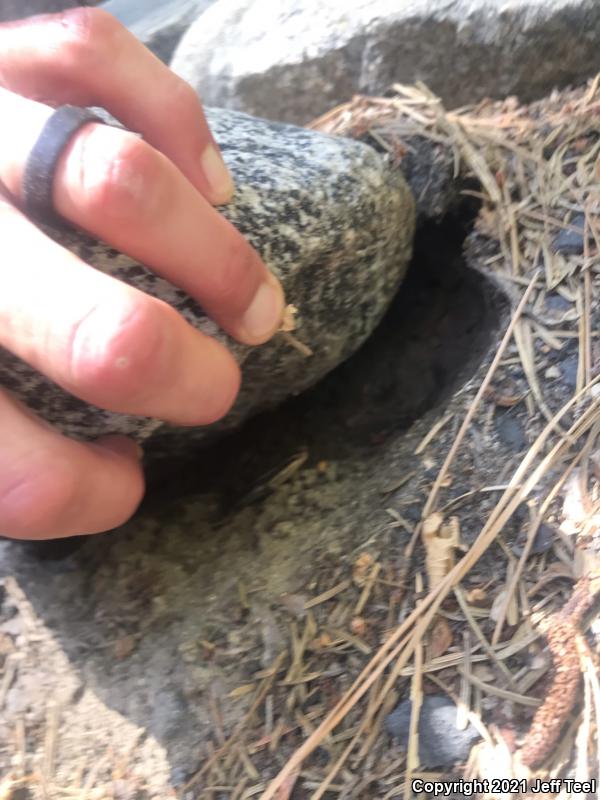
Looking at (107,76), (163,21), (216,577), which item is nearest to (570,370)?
(216,577)

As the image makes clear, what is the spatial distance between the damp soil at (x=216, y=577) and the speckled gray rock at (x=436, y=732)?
0.09m

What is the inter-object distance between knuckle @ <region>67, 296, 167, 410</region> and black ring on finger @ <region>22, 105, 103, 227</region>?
0.19m

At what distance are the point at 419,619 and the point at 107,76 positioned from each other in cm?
82

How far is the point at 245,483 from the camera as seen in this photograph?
51.4 inches

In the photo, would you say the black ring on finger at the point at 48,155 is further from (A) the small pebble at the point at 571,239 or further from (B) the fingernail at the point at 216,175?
(A) the small pebble at the point at 571,239

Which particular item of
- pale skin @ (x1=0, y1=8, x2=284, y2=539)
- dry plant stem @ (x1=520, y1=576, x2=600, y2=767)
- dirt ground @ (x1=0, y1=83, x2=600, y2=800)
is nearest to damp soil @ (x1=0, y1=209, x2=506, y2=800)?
dirt ground @ (x1=0, y1=83, x2=600, y2=800)

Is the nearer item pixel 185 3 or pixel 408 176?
pixel 408 176

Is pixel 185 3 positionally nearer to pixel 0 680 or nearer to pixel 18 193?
pixel 18 193

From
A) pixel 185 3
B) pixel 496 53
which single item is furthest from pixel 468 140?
pixel 185 3

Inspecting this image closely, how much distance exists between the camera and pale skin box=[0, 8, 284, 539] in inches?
25.5

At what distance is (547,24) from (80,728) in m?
1.62

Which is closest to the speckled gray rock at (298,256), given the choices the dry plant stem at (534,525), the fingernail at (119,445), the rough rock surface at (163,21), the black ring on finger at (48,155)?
the fingernail at (119,445)

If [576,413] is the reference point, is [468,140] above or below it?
above

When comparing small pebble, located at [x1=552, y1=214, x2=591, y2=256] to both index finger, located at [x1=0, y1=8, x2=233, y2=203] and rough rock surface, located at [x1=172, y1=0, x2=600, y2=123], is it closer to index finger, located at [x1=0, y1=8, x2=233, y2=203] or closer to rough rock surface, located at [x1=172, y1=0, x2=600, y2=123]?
rough rock surface, located at [x1=172, y1=0, x2=600, y2=123]
